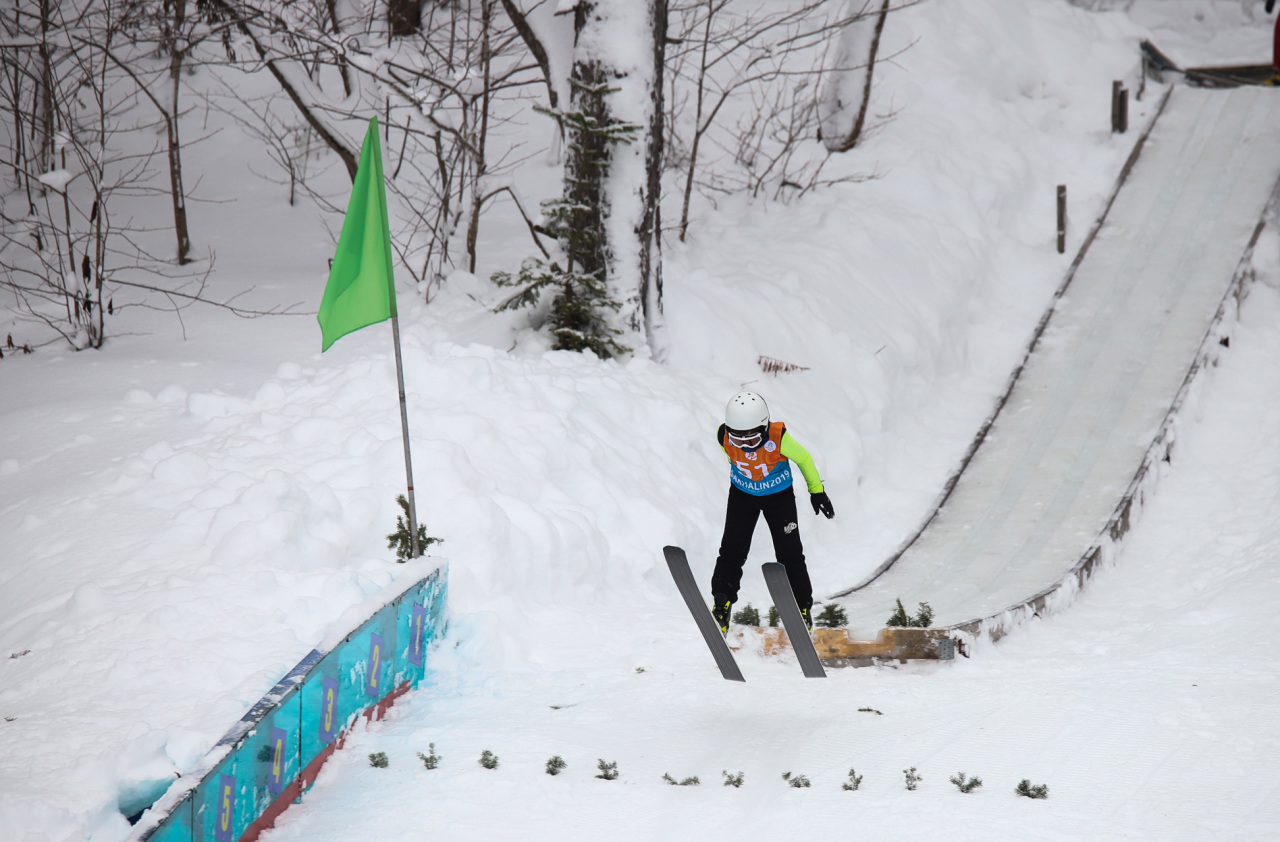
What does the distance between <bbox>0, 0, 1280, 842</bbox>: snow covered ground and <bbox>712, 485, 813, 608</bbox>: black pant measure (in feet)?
1.74

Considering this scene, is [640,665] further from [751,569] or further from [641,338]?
[641,338]

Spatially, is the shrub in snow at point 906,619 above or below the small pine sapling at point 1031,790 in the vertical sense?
below

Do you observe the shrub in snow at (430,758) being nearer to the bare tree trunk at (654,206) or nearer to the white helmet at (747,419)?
the white helmet at (747,419)

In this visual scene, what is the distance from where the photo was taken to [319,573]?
580cm

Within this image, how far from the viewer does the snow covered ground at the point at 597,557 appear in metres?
4.33

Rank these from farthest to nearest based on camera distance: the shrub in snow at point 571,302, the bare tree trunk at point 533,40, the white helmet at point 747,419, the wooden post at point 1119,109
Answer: the wooden post at point 1119,109 < the bare tree trunk at point 533,40 < the shrub in snow at point 571,302 < the white helmet at point 747,419

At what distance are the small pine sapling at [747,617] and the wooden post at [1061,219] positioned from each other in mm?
9509

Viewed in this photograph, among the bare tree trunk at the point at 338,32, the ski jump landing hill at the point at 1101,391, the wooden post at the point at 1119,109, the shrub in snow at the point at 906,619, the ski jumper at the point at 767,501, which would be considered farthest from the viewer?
the wooden post at the point at 1119,109

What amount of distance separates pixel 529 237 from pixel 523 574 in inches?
272

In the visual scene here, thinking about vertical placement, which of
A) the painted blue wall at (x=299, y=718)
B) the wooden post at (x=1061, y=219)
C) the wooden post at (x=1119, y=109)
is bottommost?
the painted blue wall at (x=299, y=718)

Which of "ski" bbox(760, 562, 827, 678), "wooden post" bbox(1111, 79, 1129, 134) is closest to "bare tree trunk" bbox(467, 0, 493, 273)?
"ski" bbox(760, 562, 827, 678)

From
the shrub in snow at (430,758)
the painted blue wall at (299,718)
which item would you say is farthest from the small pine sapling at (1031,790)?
the painted blue wall at (299,718)

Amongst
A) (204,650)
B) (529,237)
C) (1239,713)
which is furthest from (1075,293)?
(204,650)

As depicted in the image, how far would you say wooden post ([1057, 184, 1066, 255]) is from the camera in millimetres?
13578
